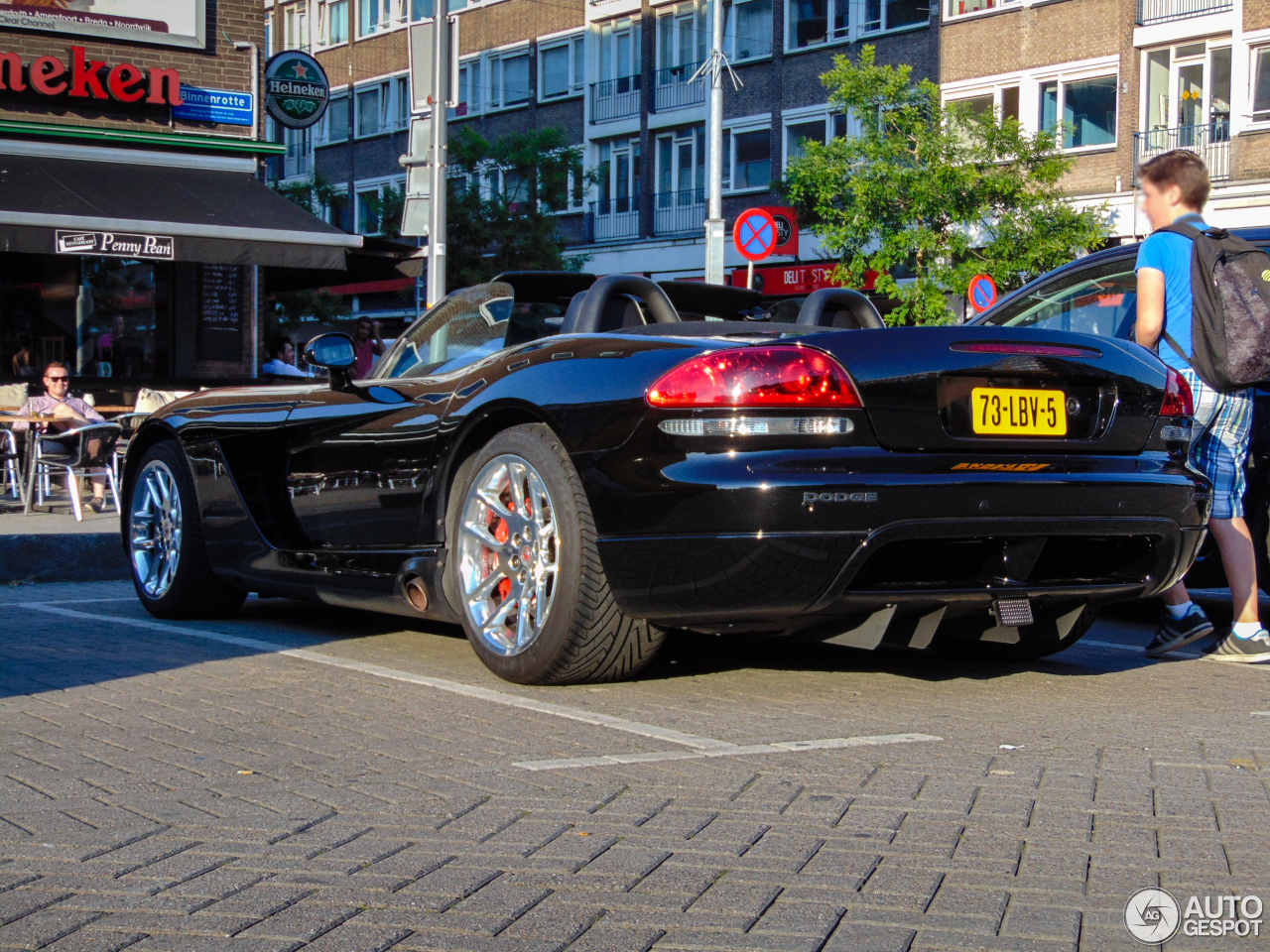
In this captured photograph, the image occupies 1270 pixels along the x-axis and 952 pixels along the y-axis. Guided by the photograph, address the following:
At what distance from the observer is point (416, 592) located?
18.0ft

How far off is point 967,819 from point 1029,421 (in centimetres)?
172

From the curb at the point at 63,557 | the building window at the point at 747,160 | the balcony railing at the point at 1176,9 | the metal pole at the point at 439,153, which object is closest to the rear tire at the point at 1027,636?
the curb at the point at 63,557

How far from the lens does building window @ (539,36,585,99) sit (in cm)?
4444

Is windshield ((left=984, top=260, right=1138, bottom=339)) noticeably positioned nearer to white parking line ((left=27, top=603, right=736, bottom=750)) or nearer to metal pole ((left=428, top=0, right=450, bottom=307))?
white parking line ((left=27, top=603, right=736, bottom=750))

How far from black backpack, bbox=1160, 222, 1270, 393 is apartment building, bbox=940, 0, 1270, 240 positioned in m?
24.8

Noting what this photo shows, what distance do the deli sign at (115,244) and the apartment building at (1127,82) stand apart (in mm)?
18861

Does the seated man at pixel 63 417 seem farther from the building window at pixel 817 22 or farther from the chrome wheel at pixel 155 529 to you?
the building window at pixel 817 22

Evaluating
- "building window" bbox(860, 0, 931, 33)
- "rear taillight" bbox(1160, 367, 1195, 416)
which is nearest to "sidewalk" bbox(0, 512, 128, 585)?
"rear taillight" bbox(1160, 367, 1195, 416)

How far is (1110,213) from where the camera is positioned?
31.8m

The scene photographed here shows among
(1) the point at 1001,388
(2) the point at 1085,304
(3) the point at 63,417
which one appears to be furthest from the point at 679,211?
(1) the point at 1001,388

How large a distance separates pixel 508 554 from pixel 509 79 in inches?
1699

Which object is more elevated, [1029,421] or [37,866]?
[1029,421]

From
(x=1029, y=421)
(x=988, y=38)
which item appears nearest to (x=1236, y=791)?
(x=1029, y=421)

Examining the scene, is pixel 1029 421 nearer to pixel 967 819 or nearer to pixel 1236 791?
pixel 1236 791
